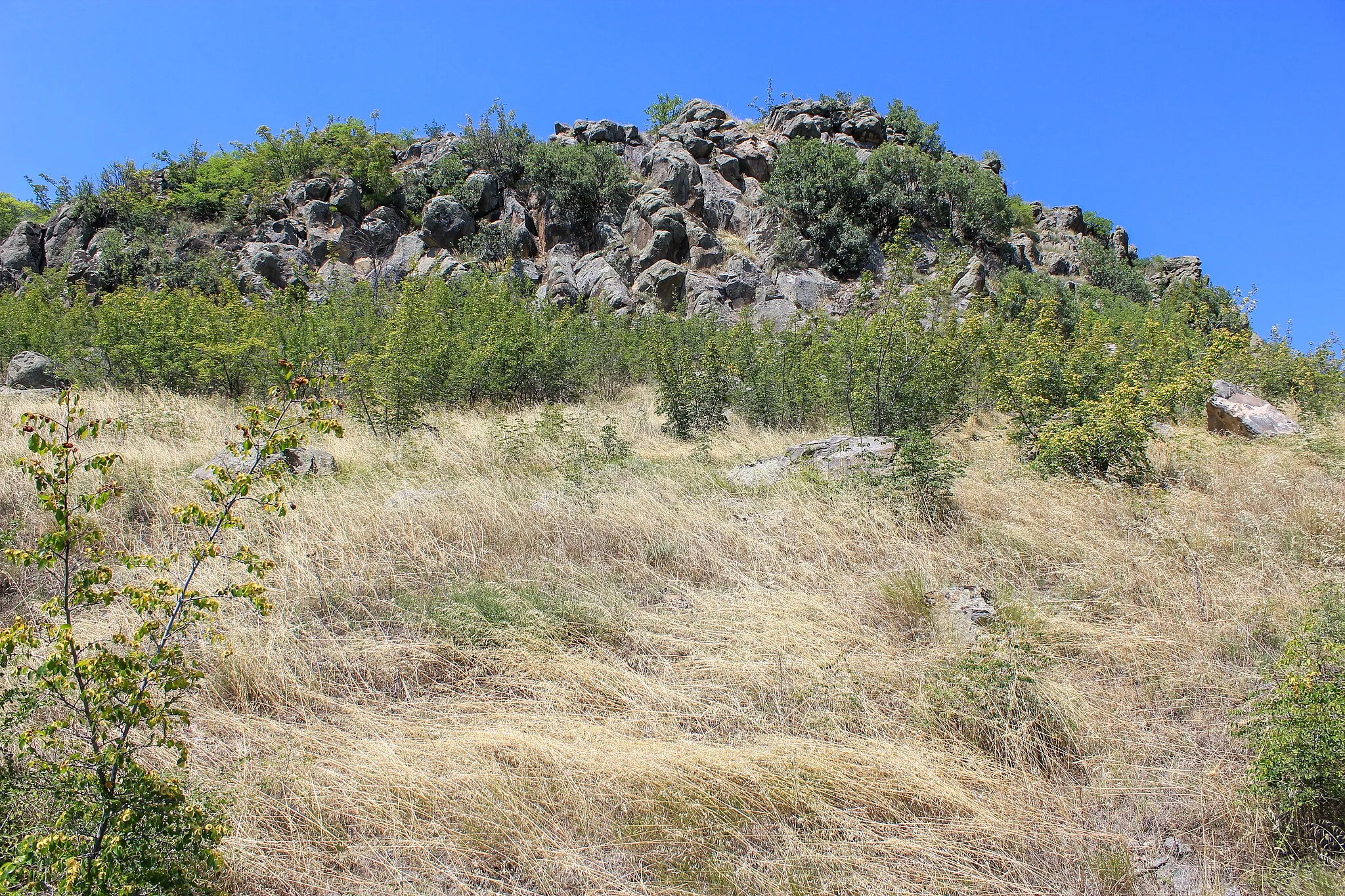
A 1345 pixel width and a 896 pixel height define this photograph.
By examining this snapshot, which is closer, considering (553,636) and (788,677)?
(788,677)

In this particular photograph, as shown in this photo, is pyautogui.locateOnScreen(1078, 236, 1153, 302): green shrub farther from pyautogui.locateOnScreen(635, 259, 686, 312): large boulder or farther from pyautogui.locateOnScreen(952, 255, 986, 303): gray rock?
pyautogui.locateOnScreen(635, 259, 686, 312): large boulder

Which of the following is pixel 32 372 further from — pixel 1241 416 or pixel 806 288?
pixel 806 288

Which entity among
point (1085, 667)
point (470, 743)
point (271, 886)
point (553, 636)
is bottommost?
point (271, 886)

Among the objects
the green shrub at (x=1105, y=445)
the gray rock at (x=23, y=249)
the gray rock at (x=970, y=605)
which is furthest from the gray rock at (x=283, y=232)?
the gray rock at (x=970, y=605)

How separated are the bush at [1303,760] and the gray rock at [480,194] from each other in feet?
95.4

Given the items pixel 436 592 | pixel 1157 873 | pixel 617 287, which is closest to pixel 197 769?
pixel 436 592

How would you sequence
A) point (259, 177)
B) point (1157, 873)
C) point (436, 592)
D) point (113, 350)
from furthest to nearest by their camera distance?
point (259, 177) < point (113, 350) < point (436, 592) < point (1157, 873)

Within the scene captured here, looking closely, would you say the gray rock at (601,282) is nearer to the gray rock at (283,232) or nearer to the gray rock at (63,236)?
the gray rock at (283,232)

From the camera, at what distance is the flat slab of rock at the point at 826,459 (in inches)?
265

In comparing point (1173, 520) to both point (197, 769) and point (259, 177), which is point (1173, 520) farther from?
point (259, 177)

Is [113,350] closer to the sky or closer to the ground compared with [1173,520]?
closer to the sky

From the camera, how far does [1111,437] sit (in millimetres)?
6586

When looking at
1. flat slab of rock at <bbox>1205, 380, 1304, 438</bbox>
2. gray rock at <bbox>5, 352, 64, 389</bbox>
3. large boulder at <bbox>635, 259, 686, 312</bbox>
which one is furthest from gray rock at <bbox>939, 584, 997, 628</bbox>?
large boulder at <bbox>635, 259, 686, 312</bbox>

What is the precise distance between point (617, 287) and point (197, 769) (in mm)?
22062
